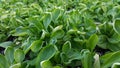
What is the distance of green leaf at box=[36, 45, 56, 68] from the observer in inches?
57.3

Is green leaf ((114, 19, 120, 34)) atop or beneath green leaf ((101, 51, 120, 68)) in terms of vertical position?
atop

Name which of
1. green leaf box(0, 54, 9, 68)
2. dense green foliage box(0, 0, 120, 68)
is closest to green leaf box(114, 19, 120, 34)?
dense green foliage box(0, 0, 120, 68)

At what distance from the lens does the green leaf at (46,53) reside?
1.46m

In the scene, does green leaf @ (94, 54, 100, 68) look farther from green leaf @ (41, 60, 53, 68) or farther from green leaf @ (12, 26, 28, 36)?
green leaf @ (12, 26, 28, 36)

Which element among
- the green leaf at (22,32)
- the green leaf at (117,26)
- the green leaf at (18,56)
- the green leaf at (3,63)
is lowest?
the green leaf at (3,63)

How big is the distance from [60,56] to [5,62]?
0.35 meters

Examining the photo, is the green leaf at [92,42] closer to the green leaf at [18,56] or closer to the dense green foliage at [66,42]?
the dense green foliage at [66,42]

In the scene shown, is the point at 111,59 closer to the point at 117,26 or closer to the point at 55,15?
the point at 117,26

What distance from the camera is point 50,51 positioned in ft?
4.82

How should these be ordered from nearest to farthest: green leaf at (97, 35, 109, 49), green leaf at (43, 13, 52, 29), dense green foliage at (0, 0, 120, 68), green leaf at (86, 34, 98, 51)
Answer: dense green foliage at (0, 0, 120, 68), green leaf at (86, 34, 98, 51), green leaf at (97, 35, 109, 49), green leaf at (43, 13, 52, 29)

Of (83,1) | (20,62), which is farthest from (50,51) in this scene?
(83,1)

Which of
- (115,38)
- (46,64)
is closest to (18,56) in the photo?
(46,64)

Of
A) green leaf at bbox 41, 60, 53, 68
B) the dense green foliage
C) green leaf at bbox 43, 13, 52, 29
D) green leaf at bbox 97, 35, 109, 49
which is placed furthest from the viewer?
green leaf at bbox 43, 13, 52, 29

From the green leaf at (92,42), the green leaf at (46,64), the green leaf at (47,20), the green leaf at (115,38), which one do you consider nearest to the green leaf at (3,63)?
the green leaf at (46,64)
